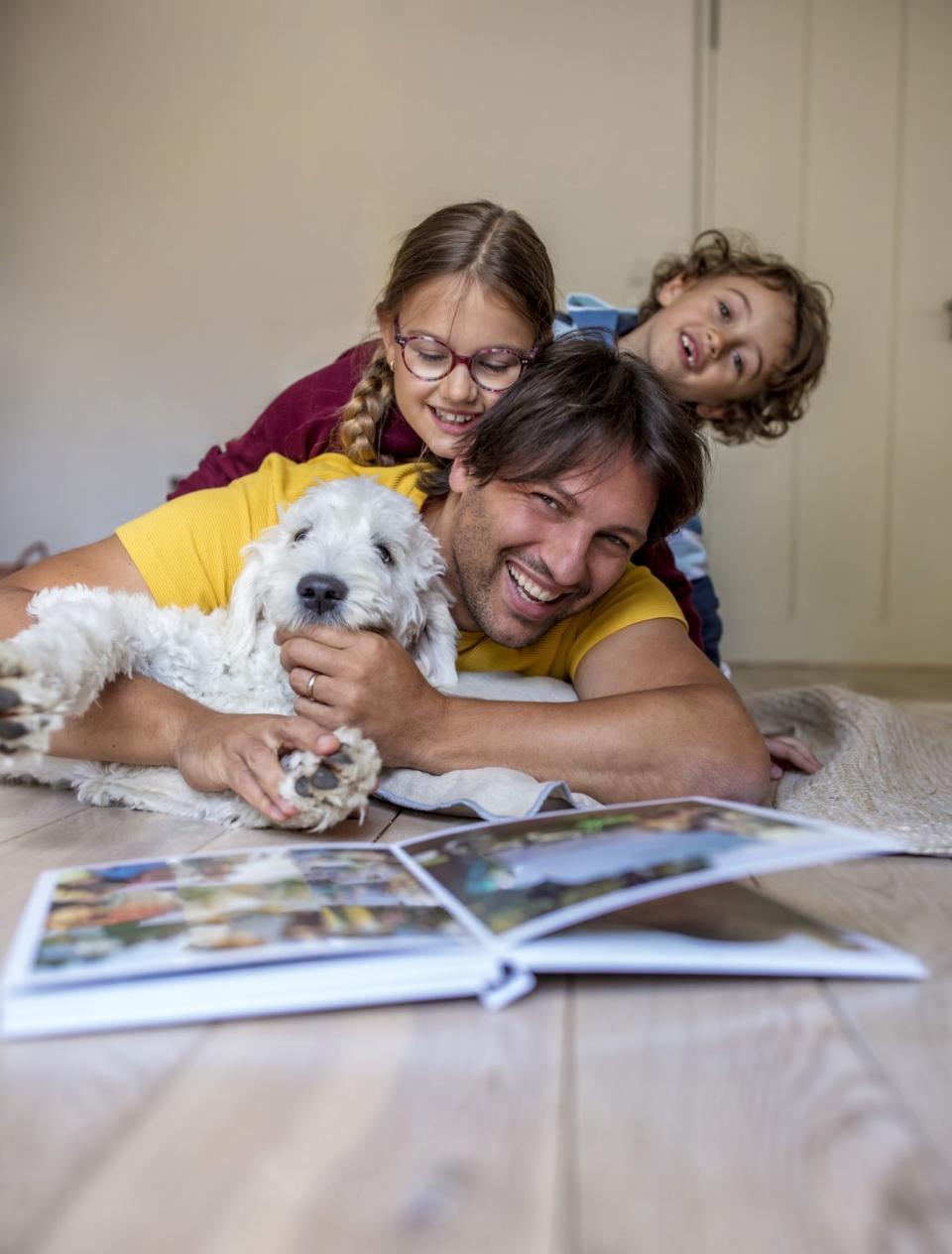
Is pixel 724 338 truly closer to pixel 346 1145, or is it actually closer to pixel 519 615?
pixel 519 615

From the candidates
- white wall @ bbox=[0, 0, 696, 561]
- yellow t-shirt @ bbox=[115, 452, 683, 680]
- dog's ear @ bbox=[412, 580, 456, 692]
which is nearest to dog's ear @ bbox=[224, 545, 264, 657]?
yellow t-shirt @ bbox=[115, 452, 683, 680]

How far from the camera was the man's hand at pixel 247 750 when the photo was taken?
4.37 ft

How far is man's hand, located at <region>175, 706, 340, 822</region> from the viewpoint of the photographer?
133cm

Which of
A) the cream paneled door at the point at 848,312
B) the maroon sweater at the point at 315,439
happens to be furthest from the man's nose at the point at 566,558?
the cream paneled door at the point at 848,312

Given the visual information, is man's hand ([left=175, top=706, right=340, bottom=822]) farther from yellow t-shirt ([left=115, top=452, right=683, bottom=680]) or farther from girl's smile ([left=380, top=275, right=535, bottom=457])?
girl's smile ([left=380, top=275, right=535, bottom=457])

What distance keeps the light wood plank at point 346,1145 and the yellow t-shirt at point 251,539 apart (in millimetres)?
1092

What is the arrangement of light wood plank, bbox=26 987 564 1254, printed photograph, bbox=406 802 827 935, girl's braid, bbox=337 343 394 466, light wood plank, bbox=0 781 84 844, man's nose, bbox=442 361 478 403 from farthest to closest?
girl's braid, bbox=337 343 394 466, man's nose, bbox=442 361 478 403, light wood plank, bbox=0 781 84 844, printed photograph, bbox=406 802 827 935, light wood plank, bbox=26 987 564 1254

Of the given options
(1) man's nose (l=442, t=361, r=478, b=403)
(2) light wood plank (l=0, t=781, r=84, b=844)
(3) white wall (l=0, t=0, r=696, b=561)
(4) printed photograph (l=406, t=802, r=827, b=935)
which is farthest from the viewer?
(3) white wall (l=0, t=0, r=696, b=561)

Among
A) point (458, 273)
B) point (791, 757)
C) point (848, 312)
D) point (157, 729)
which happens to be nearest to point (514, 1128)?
point (157, 729)

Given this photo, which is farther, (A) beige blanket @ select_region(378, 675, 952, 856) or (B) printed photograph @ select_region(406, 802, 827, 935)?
(A) beige blanket @ select_region(378, 675, 952, 856)

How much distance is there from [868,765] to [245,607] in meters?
1.30

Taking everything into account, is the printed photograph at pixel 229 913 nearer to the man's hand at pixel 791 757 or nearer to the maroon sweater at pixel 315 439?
the maroon sweater at pixel 315 439

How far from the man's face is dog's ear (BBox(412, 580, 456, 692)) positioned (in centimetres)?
9

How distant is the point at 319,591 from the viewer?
1535 millimetres
